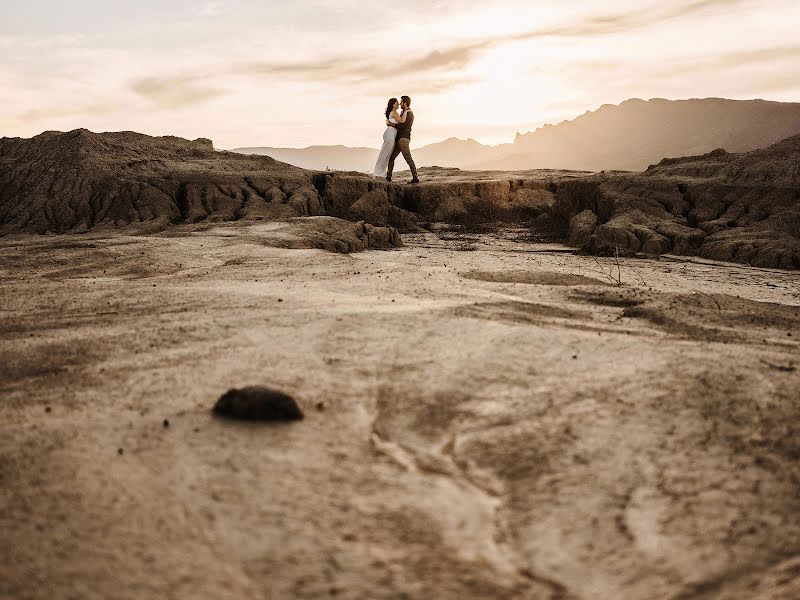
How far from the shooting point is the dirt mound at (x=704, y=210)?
880cm

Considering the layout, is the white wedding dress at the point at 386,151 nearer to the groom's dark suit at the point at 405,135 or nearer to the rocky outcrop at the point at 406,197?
the groom's dark suit at the point at 405,135

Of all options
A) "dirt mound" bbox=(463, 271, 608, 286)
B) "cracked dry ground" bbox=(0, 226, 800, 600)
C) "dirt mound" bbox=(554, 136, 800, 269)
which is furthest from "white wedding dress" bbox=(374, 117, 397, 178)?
"cracked dry ground" bbox=(0, 226, 800, 600)

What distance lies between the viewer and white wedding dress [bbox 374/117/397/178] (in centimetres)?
1365

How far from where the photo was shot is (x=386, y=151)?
1396 cm

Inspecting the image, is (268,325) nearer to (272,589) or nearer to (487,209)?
(272,589)

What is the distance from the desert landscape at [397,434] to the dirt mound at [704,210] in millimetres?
2107

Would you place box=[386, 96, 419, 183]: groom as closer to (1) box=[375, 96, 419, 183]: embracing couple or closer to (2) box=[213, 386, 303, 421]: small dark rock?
(1) box=[375, 96, 419, 183]: embracing couple

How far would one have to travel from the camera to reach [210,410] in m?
2.79

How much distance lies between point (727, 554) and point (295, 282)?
4.61 metres

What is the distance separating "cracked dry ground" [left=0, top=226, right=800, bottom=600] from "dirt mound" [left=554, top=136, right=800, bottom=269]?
4402 mm

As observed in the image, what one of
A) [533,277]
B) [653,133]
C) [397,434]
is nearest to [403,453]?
[397,434]

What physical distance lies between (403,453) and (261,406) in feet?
2.16

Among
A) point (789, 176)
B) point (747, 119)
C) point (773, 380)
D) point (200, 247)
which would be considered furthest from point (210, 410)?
point (747, 119)

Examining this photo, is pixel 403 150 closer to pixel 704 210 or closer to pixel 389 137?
pixel 389 137
